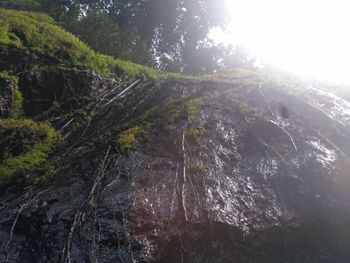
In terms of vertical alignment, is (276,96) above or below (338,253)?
above

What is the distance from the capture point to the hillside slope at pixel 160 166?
384cm

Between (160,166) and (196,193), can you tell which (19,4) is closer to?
(160,166)

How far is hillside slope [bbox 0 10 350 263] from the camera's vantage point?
3.84 metres

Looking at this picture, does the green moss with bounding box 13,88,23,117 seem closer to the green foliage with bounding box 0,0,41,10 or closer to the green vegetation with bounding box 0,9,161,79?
the green vegetation with bounding box 0,9,161,79

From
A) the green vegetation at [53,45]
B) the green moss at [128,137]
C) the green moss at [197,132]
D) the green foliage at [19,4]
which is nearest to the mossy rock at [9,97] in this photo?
the green vegetation at [53,45]

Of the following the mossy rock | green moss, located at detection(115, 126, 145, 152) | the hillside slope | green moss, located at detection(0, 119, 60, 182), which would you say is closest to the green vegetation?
the hillside slope

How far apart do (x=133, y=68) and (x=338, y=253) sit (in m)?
5.19

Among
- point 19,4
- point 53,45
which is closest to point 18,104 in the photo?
point 53,45

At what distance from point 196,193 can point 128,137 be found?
46.4 inches

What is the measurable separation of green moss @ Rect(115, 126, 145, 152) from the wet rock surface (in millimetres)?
73

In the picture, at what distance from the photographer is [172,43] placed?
20.9 metres

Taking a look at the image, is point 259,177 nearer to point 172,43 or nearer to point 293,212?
point 293,212

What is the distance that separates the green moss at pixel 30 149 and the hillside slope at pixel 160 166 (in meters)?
0.02

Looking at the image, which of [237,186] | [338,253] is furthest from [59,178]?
[338,253]
